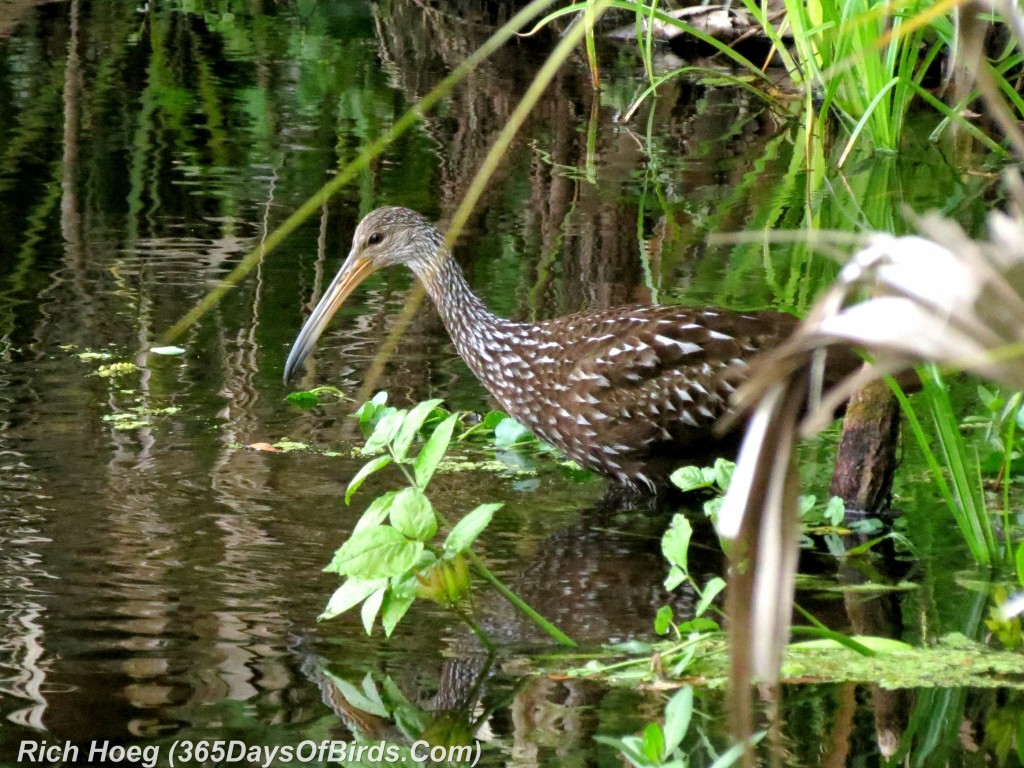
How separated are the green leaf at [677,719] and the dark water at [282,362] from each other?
54 cm

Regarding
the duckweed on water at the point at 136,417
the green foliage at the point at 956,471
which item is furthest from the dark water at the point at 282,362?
the green foliage at the point at 956,471

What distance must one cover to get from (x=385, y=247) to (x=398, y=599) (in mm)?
3009

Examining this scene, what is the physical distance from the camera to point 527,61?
1395 centimetres

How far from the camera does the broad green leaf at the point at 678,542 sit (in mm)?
3184

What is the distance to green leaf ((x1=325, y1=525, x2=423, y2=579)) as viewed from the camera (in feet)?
9.75

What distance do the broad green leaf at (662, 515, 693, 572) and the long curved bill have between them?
248cm

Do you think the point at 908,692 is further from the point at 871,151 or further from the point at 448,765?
the point at 871,151

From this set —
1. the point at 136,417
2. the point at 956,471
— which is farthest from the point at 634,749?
the point at 136,417

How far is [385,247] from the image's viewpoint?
5.95 meters

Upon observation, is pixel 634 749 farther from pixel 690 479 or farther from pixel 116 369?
pixel 116 369

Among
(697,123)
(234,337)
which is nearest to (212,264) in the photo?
(234,337)

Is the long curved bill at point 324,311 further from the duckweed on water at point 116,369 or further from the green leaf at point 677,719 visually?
the green leaf at point 677,719

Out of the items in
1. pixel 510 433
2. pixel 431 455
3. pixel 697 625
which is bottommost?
pixel 510 433

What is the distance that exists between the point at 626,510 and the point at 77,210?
13.8 ft
